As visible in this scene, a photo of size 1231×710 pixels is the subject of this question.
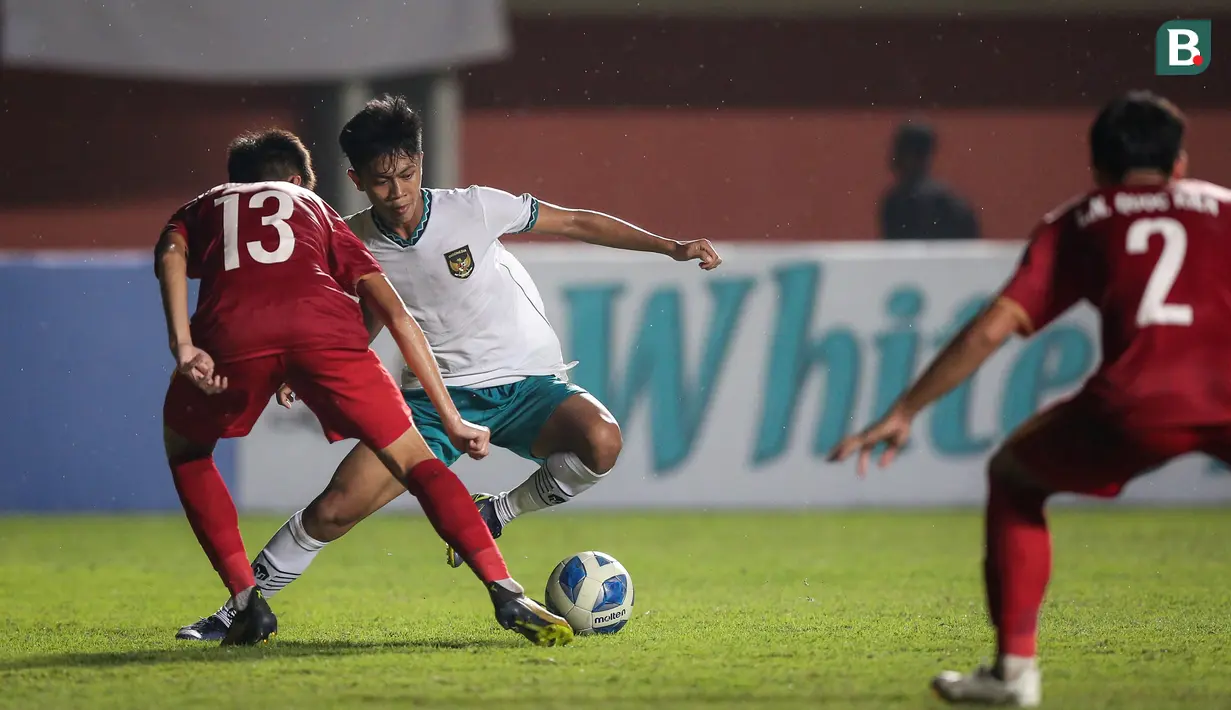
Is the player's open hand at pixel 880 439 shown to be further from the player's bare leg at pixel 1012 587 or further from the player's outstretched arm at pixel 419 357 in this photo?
the player's outstretched arm at pixel 419 357

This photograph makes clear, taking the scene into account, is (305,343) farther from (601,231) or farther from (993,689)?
(993,689)

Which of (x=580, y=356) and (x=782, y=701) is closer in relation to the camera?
(x=782, y=701)

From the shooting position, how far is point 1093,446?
3527 millimetres

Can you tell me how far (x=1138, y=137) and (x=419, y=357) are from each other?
6.24ft

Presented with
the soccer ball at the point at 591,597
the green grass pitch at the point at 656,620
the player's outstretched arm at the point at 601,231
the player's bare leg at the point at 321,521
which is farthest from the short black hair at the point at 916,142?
the player's bare leg at the point at 321,521

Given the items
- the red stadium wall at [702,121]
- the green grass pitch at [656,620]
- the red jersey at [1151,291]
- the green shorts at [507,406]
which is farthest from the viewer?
the red stadium wall at [702,121]

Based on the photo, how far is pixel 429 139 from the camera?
12945 mm

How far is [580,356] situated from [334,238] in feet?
15.0

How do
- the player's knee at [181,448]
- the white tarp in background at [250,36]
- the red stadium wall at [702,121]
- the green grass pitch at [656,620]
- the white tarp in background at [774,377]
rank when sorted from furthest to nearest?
the red stadium wall at [702,121] < the white tarp in background at [250,36] < the white tarp in background at [774,377] < the player's knee at [181,448] < the green grass pitch at [656,620]

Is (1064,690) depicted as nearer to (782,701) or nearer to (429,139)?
(782,701)

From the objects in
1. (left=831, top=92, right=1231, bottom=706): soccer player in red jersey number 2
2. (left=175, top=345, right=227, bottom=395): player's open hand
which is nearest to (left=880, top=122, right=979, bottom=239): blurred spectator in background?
(left=831, top=92, right=1231, bottom=706): soccer player in red jersey number 2

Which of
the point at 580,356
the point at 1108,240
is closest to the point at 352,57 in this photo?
the point at 580,356

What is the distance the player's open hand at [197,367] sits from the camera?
4.19m

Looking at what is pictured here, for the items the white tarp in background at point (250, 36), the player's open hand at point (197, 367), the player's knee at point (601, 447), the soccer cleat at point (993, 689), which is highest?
the white tarp in background at point (250, 36)
